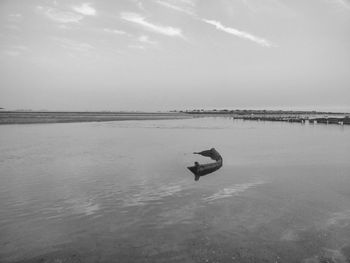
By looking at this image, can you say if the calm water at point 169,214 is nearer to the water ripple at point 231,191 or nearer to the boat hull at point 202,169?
the water ripple at point 231,191

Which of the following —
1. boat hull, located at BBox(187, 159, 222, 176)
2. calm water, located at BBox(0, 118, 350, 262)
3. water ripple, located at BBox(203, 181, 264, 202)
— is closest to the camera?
calm water, located at BBox(0, 118, 350, 262)

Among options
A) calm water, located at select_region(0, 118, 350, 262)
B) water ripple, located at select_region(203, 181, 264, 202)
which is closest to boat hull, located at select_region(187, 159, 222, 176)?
calm water, located at select_region(0, 118, 350, 262)

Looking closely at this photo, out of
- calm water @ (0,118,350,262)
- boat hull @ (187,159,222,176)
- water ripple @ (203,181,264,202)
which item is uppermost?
boat hull @ (187,159,222,176)

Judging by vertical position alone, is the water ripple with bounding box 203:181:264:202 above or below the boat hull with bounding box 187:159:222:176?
below

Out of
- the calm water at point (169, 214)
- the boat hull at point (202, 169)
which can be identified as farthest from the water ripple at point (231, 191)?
the boat hull at point (202, 169)

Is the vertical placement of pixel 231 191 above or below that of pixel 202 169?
below

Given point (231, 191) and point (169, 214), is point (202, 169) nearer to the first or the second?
point (231, 191)

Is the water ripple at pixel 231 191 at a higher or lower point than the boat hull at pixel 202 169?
lower

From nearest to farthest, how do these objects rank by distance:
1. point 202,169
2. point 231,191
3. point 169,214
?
point 169,214, point 231,191, point 202,169

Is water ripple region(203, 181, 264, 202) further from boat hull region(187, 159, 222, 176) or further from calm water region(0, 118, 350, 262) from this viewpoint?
boat hull region(187, 159, 222, 176)

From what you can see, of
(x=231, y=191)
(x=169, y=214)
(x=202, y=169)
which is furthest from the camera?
→ (x=202, y=169)

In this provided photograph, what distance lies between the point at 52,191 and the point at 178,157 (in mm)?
14163

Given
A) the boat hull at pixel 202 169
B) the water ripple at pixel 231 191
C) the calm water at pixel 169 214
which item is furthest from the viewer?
the boat hull at pixel 202 169

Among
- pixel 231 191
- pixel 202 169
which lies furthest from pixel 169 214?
pixel 202 169
